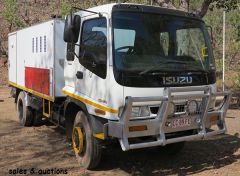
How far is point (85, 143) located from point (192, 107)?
5.86 feet

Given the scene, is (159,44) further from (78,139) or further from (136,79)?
(78,139)

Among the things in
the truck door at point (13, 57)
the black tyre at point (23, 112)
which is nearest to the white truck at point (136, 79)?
the black tyre at point (23, 112)

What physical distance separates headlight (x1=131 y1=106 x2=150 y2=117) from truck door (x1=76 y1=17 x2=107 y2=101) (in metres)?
0.49

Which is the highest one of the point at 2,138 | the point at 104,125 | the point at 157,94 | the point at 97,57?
the point at 97,57

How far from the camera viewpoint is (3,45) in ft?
98.3

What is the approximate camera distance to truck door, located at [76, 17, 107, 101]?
20.6 ft

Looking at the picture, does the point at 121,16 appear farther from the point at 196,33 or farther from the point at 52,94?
the point at 52,94

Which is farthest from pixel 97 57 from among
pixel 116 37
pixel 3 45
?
pixel 3 45

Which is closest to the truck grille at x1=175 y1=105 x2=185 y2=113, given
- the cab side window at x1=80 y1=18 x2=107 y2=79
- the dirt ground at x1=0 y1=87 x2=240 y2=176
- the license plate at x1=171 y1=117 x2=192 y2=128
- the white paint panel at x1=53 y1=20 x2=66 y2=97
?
the license plate at x1=171 y1=117 x2=192 y2=128

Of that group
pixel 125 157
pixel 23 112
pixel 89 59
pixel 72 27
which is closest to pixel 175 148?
pixel 125 157

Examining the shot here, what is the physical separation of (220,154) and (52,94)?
133 inches

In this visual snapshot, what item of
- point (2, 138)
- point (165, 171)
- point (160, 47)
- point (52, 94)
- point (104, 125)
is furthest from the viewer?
point (2, 138)

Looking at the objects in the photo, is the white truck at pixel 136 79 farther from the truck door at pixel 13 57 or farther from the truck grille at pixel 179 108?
the truck door at pixel 13 57

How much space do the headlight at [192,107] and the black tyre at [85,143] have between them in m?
1.47
